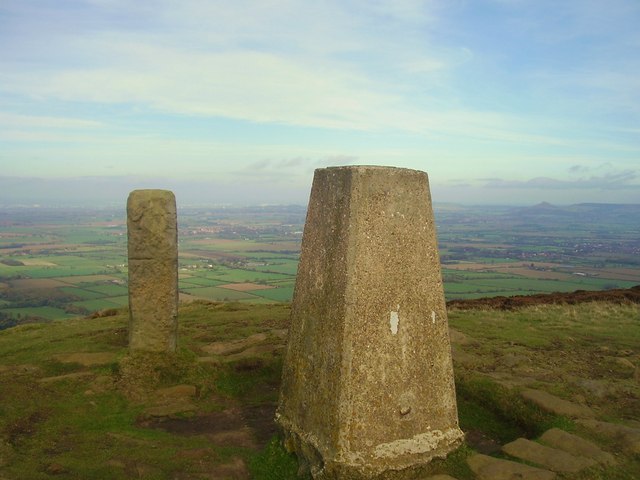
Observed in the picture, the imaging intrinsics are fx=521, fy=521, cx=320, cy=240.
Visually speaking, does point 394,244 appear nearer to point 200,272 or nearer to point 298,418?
point 298,418

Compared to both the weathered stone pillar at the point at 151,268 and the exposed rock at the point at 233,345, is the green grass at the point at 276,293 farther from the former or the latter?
the weathered stone pillar at the point at 151,268

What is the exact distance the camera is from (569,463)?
632 cm

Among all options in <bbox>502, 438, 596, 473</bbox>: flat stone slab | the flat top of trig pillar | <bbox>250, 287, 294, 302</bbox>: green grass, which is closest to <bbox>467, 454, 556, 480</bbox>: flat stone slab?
<bbox>502, 438, 596, 473</bbox>: flat stone slab

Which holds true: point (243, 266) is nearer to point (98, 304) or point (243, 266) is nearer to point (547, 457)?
point (98, 304)

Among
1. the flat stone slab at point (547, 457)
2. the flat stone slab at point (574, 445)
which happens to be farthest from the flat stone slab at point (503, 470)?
the flat stone slab at point (574, 445)

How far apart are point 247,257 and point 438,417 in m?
62.3

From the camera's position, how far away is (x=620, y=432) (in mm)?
7203

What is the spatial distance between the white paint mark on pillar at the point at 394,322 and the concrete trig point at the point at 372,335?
0.01 m

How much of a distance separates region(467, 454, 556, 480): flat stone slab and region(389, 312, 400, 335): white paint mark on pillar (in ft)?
6.36

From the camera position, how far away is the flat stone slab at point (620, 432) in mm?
6840

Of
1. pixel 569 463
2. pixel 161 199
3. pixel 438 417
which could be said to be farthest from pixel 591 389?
pixel 161 199

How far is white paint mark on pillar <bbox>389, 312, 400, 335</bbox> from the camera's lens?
6.10 metres

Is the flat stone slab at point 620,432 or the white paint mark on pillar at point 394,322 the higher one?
the white paint mark on pillar at point 394,322

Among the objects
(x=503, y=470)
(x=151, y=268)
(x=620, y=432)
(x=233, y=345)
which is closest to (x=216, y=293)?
(x=233, y=345)
